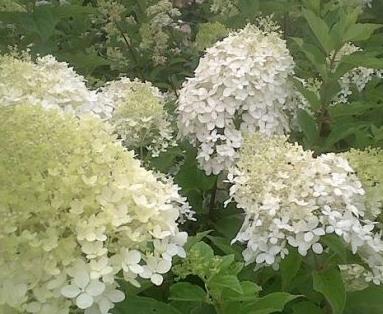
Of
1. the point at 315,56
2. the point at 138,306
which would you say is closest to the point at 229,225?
the point at 315,56

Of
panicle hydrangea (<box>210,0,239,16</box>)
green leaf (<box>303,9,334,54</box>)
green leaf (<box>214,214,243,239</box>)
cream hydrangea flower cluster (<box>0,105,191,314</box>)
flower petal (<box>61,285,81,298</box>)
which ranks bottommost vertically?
panicle hydrangea (<box>210,0,239,16</box>)

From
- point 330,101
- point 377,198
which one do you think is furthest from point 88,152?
point 330,101

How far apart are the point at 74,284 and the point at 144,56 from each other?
6.78 ft

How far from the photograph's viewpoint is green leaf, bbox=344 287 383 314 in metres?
1.79

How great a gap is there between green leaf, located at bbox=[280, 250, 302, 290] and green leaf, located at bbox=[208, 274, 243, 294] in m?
0.21

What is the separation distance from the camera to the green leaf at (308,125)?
7.30ft

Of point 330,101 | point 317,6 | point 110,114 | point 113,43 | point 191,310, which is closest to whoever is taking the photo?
point 191,310

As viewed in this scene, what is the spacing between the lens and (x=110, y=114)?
211cm

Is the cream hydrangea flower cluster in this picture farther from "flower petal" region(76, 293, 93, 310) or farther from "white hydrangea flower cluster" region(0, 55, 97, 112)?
"white hydrangea flower cluster" region(0, 55, 97, 112)

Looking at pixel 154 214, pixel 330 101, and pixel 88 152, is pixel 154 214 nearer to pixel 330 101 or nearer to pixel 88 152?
pixel 88 152

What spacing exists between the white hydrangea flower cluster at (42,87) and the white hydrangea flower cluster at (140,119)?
9 cm

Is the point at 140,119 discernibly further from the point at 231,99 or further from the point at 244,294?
the point at 244,294

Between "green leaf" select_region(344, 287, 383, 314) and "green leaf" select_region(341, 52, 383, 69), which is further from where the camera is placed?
"green leaf" select_region(341, 52, 383, 69)

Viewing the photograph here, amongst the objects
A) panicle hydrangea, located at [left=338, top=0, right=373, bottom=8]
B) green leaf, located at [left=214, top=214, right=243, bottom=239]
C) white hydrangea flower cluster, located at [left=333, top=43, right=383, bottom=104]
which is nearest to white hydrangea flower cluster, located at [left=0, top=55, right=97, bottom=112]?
green leaf, located at [left=214, top=214, right=243, bottom=239]
